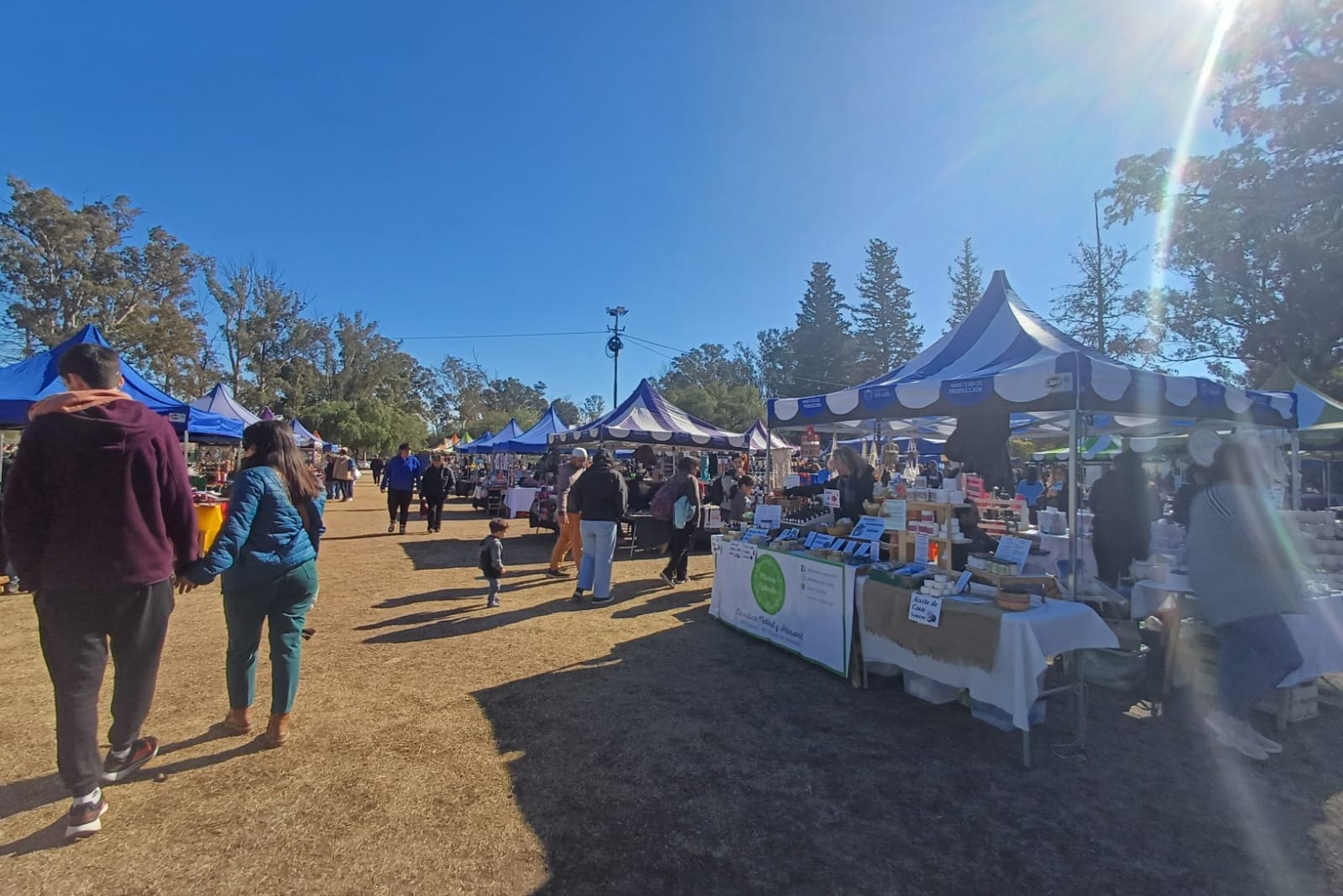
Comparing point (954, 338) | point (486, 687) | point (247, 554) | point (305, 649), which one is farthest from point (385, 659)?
point (954, 338)

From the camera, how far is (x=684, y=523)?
7.21m

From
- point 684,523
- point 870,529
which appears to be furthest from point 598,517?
point 870,529

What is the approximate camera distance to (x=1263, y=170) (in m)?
15.6

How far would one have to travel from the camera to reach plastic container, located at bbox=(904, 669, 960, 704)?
12.2 feet

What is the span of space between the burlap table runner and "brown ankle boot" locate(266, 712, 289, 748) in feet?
11.2

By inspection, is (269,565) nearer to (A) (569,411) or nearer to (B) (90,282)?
(B) (90,282)

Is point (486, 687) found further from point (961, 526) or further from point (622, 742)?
point (961, 526)

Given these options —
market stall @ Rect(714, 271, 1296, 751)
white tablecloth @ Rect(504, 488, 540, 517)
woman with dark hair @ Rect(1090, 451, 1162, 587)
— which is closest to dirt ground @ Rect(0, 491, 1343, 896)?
market stall @ Rect(714, 271, 1296, 751)

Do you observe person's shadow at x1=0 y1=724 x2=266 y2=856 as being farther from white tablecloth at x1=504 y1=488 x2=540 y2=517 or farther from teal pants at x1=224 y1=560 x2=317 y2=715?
white tablecloth at x1=504 y1=488 x2=540 y2=517

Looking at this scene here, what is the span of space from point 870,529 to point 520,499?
10727 millimetres

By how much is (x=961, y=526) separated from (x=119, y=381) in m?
4.67

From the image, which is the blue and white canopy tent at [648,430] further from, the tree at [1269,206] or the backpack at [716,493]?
the tree at [1269,206]

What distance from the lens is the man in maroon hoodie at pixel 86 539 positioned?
2283 mm

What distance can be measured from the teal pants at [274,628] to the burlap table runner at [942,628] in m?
3.24
